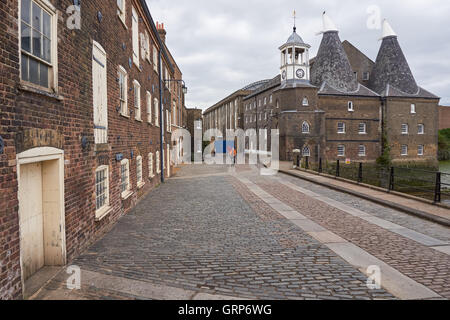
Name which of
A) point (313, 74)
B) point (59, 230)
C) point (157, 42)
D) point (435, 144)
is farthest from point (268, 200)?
point (435, 144)

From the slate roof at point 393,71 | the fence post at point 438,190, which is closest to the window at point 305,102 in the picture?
the slate roof at point 393,71

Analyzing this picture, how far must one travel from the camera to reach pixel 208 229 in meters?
7.73

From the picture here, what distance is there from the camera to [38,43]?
15.2 ft

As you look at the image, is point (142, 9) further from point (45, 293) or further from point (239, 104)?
point (239, 104)

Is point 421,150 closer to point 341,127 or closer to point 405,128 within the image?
point 405,128

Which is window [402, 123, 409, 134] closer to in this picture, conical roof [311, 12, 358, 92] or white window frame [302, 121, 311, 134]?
conical roof [311, 12, 358, 92]

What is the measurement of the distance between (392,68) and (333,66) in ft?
29.7

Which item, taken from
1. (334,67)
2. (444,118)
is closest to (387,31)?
(334,67)

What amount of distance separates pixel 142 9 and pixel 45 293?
11682 mm

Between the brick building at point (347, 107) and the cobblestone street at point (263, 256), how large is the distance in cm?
2800

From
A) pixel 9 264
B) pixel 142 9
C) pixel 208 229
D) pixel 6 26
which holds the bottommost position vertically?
pixel 208 229

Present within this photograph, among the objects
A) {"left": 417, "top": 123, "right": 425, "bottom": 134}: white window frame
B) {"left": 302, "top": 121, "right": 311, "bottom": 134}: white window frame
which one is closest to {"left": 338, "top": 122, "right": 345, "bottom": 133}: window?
{"left": 302, "top": 121, "right": 311, "bottom": 134}: white window frame

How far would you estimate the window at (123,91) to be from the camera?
9.58 meters

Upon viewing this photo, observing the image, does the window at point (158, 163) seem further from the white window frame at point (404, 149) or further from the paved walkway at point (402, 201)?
the white window frame at point (404, 149)
